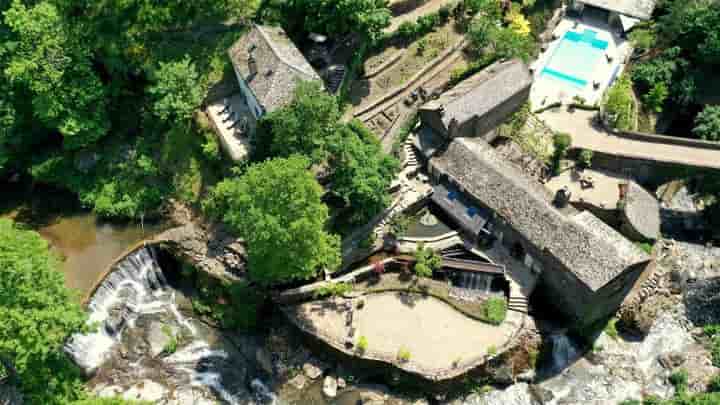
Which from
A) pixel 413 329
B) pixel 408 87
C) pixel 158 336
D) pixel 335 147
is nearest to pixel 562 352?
pixel 413 329

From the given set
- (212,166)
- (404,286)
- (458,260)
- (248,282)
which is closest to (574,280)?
(458,260)

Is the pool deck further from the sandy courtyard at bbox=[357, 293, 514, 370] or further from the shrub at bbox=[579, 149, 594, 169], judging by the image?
the sandy courtyard at bbox=[357, 293, 514, 370]

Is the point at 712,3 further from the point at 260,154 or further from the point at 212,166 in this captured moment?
the point at 212,166

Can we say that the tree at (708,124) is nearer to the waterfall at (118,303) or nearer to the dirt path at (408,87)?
the dirt path at (408,87)

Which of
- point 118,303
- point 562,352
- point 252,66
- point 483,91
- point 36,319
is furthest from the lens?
point 483,91

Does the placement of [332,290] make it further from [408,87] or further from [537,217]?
[408,87]

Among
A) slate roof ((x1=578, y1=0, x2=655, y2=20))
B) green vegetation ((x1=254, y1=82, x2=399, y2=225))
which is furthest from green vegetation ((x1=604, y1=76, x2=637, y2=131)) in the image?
green vegetation ((x1=254, y1=82, x2=399, y2=225))
